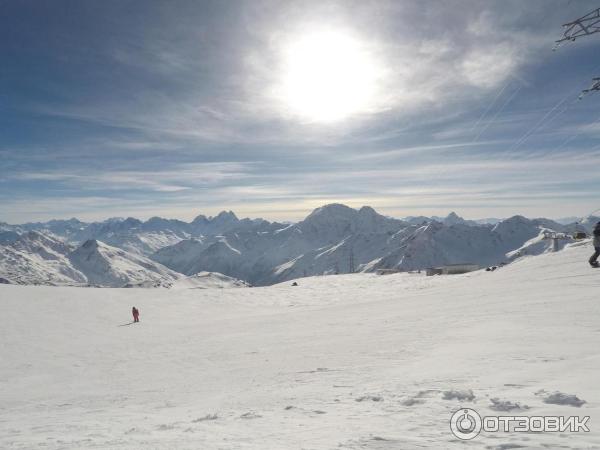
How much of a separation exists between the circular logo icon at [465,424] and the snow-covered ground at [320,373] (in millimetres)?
151

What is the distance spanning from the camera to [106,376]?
1495 cm

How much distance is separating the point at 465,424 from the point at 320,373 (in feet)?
18.8

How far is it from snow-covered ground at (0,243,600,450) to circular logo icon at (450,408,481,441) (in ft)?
0.49

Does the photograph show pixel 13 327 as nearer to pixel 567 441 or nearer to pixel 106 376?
pixel 106 376

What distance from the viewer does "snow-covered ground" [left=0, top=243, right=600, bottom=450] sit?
6.76 metres

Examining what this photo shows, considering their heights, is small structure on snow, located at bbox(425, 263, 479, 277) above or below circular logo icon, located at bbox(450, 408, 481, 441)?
below

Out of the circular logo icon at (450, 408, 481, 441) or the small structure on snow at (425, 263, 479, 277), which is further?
the small structure on snow at (425, 263, 479, 277)

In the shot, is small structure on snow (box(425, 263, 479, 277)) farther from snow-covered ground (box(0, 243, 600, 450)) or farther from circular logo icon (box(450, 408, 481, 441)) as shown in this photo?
circular logo icon (box(450, 408, 481, 441))

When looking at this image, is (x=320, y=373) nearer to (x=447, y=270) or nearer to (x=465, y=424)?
(x=465, y=424)

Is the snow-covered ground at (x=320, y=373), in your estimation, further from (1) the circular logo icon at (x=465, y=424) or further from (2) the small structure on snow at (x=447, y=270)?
(2) the small structure on snow at (x=447, y=270)

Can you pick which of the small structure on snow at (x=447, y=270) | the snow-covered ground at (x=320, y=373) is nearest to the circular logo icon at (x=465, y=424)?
the snow-covered ground at (x=320, y=373)

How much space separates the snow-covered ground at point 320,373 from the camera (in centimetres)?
676

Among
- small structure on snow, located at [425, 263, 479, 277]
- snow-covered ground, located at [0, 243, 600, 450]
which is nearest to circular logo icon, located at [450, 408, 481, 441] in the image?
snow-covered ground, located at [0, 243, 600, 450]

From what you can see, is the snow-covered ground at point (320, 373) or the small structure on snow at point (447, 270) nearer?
the snow-covered ground at point (320, 373)
